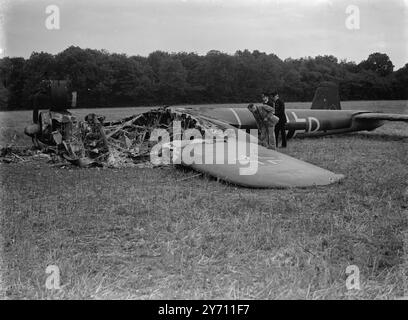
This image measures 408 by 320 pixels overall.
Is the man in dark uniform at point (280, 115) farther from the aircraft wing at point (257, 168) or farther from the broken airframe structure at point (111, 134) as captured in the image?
the aircraft wing at point (257, 168)

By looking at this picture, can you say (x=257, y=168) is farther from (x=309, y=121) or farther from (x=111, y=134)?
(x=309, y=121)

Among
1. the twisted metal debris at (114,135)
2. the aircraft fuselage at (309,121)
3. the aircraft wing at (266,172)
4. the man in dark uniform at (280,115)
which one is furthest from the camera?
the aircraft fuselage at (309,121)

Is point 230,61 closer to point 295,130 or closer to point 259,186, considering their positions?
point 295,130

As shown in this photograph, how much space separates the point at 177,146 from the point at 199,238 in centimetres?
512

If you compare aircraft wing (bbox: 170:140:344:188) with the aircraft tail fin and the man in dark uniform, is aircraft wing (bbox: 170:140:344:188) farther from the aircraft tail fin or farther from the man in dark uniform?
the aircraft tail fin

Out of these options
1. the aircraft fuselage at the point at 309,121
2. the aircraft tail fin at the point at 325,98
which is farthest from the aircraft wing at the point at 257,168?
the aircraft tail fin at the point at 325,98

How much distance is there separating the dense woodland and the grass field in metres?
31.2

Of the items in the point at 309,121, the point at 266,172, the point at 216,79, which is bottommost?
the point at 266,172

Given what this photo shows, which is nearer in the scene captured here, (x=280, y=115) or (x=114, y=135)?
(x=114, y=135)

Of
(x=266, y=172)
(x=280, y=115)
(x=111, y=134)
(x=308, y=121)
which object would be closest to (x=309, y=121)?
(x=308, y=121)

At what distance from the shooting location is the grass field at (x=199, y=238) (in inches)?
134

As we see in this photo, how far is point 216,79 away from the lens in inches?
1786

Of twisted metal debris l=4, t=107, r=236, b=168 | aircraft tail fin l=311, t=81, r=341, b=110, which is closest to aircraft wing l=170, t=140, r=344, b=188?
twisted metal debris l=4, t=107, r=236, b=168

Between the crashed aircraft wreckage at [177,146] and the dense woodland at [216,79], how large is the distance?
83.4ft
